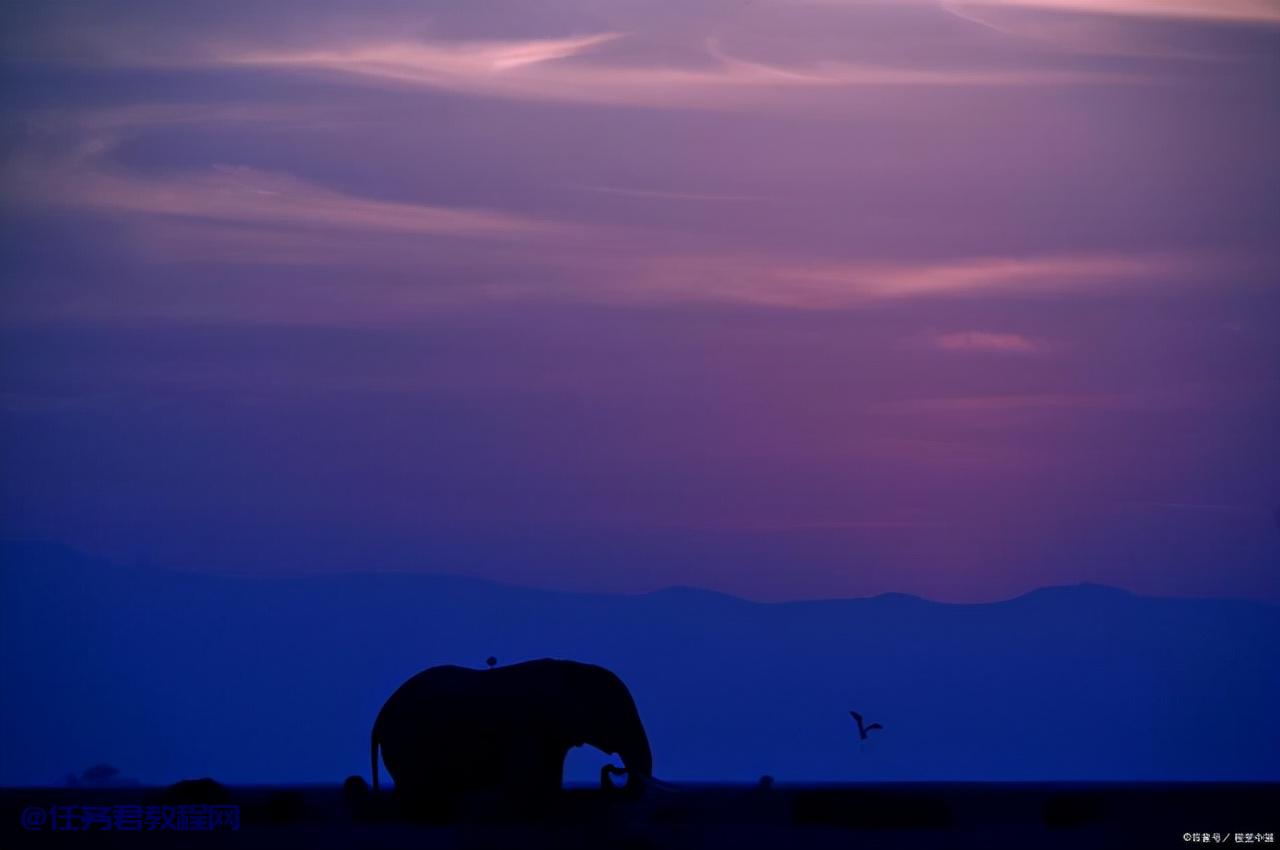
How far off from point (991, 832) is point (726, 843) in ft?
12.8

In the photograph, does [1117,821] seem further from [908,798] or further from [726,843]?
[726,843]

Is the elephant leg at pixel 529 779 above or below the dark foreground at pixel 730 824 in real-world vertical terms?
above

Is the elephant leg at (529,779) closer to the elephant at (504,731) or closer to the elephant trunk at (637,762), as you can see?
→ the elephant at (504,731)

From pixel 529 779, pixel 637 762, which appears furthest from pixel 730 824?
pixel 529 779

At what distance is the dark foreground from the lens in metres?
19.7

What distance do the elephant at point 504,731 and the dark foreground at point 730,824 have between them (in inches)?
19.5

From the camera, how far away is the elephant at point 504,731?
20.3 meters

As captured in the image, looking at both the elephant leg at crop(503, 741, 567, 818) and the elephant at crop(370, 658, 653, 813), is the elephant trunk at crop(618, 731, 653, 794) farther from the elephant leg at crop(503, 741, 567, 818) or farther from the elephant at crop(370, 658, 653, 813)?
the elephant leg at crop(503, 741, 567, 818)

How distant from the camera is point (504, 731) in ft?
66.6

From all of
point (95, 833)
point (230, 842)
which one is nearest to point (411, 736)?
point (230, 842)

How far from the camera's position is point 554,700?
2031cm

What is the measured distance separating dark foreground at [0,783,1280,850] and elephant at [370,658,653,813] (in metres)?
0.49

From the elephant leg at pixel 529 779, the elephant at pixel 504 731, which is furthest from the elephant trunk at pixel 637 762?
the elephant leg at pixel 529 779

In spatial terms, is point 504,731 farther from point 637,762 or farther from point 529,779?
point 637,762
